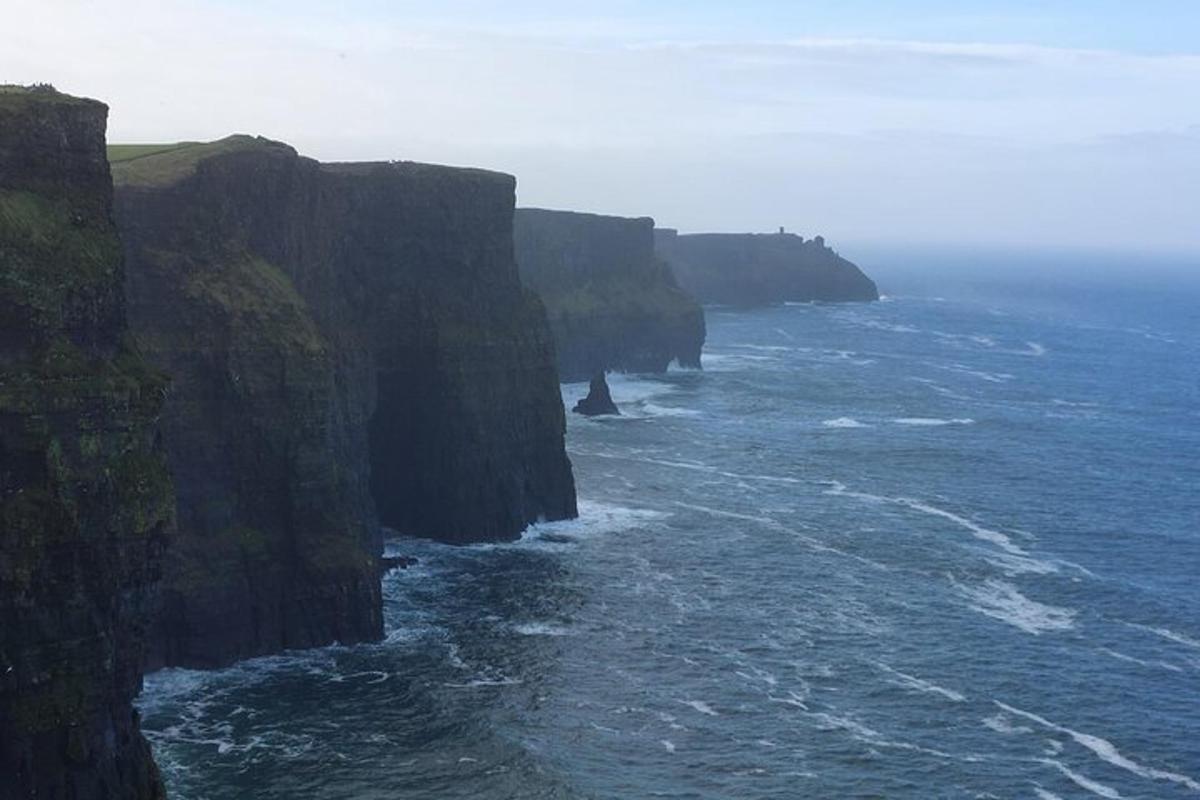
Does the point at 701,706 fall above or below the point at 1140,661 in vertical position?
below

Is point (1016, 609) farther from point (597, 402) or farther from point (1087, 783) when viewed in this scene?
point (597, 402)

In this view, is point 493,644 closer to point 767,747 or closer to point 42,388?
point 767,747

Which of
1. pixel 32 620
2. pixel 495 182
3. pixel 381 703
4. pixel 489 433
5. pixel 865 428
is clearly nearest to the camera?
pixel 32 620

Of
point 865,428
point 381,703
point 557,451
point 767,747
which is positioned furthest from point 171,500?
point 865,428

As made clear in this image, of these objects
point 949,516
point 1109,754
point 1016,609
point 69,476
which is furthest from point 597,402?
point 69,476

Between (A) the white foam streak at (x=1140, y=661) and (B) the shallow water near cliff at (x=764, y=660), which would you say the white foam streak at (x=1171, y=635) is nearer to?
(B) the shallow water near cliff at (x=764, y=660)

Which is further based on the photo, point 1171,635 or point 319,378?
point 1171,635
